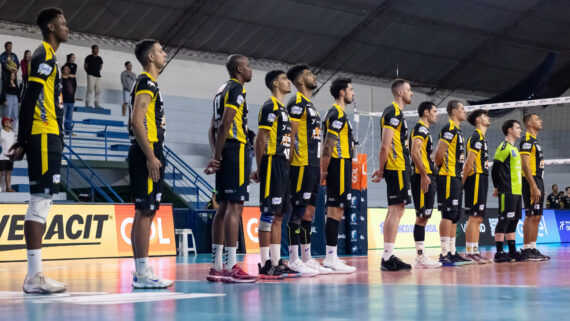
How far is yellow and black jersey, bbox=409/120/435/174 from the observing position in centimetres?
995

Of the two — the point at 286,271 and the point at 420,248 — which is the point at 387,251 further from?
the point at 286,271

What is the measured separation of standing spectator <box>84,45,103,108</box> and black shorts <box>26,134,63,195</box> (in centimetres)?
1565

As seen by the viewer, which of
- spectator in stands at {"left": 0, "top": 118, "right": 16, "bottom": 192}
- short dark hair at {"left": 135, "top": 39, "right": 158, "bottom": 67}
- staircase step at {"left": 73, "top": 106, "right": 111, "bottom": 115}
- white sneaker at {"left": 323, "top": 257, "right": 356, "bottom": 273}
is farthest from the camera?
staircase step at {"left": 73, "top": 106, "right": 111, "bottom": 115}

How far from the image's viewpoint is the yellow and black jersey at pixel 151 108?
673cm

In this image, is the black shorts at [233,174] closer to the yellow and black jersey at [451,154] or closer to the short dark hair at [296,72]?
the short dark hair at [296,72]

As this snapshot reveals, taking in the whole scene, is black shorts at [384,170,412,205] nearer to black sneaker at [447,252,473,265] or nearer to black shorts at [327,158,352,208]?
black shorts at [327,158,352,208]

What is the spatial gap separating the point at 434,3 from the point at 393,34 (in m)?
1.97

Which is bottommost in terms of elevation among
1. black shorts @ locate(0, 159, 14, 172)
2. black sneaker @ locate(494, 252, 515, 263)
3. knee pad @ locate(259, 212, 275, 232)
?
black sneaker @ locate(494, 252, 515, 263)

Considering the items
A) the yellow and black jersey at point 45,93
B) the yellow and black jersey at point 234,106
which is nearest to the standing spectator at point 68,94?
the yellow and black jersey at point 234,106

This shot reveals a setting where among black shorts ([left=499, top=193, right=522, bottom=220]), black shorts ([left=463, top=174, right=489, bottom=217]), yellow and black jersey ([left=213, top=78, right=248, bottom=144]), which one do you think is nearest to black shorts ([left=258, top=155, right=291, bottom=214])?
yellow and black jersey ([left=213, top=78, right=248, bottom=144])

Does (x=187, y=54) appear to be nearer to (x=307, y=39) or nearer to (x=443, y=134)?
(x=307, y=39)

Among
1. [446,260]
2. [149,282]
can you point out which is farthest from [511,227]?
[149,282]

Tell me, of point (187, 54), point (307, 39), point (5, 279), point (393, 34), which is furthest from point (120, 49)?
point (5, 279)

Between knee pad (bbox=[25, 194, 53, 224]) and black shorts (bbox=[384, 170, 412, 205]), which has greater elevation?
black shorts (bbox=[384, 170, 412, 205])
